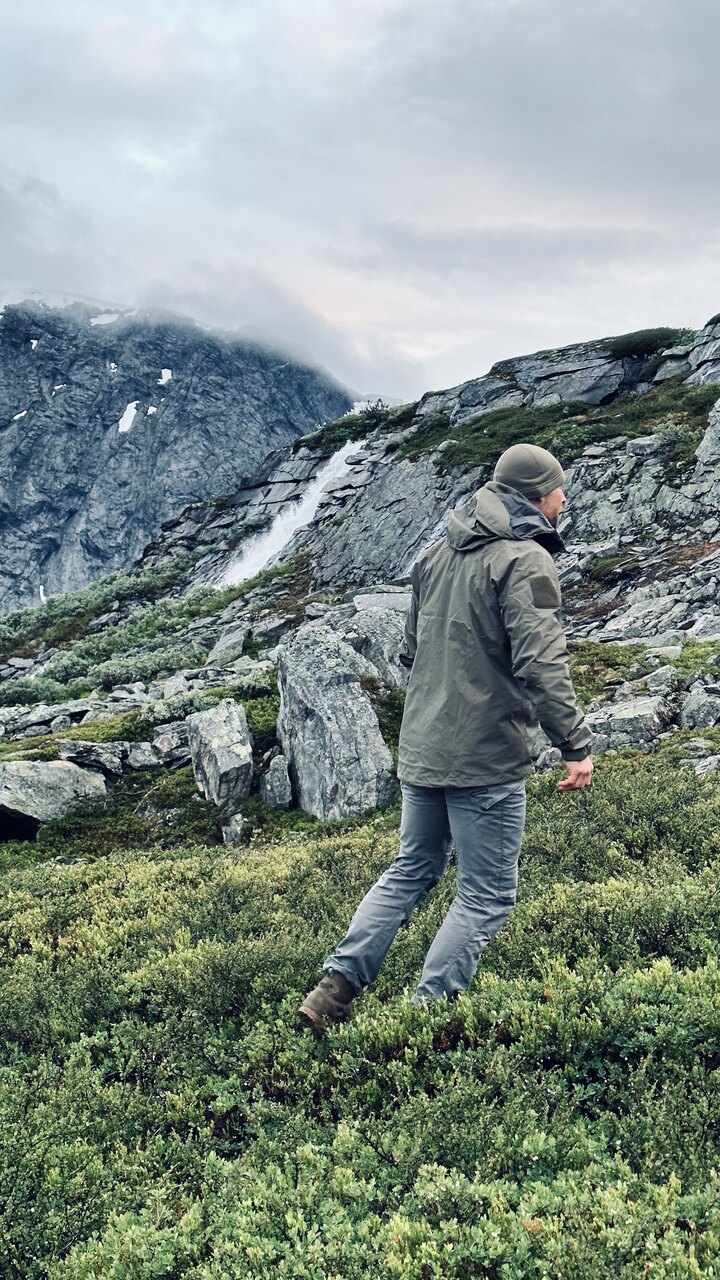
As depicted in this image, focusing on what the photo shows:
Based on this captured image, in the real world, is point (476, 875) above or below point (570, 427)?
below

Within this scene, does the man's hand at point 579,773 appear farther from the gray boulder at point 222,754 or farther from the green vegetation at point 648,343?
the green vegetation at point 648,343

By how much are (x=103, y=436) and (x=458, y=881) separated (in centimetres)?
19555

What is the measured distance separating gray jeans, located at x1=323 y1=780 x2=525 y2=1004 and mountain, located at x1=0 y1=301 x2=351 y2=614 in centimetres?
17299

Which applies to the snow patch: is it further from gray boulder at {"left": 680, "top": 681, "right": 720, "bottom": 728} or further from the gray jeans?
the gray jeans

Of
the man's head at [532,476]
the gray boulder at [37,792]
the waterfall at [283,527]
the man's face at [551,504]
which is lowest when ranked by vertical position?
the gray boulder at [37,792]

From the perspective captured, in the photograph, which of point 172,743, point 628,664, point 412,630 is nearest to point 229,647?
point 172,743

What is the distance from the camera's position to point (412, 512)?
142 ft

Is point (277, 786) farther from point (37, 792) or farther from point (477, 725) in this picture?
point (477, 725)

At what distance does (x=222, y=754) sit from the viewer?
528 inches

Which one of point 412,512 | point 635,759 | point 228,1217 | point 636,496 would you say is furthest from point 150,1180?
point 412,512

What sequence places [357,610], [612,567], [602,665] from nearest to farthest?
[602,665] → [357,610] → [612,567]

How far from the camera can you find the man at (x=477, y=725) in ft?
14.9

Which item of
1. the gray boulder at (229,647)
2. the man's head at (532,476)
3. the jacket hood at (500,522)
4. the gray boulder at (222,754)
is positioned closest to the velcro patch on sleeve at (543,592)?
the jacket hood at (500,522)

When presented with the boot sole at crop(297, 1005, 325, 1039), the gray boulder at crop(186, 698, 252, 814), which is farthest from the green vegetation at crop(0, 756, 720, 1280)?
the gray boulder at crop(186, 698, 252, 814)
